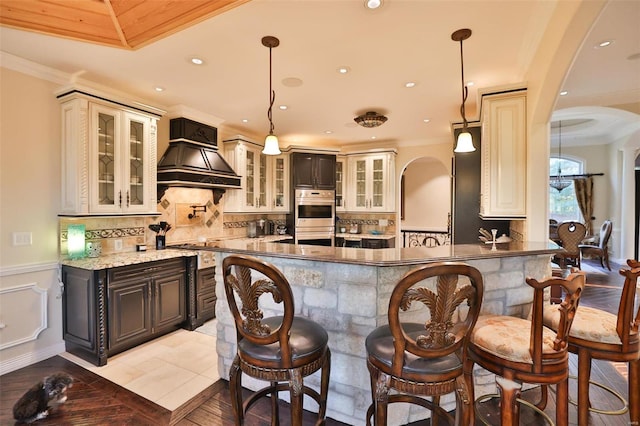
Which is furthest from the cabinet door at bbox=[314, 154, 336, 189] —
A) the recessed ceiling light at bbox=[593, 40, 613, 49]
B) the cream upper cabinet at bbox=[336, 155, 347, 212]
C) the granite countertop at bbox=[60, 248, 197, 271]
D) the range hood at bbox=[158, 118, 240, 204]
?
the recessed ceiling light at bbox=[593, 40, 613, 49]

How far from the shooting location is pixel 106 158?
3.22 metres

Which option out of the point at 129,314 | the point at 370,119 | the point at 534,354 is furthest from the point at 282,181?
the point at 534,354

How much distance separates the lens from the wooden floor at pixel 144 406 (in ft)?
6.66

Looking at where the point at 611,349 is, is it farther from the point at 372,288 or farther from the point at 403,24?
the point at 403,24

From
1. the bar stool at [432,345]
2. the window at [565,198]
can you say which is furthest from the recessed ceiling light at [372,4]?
the window at [565,198]

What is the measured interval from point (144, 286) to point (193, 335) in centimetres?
83

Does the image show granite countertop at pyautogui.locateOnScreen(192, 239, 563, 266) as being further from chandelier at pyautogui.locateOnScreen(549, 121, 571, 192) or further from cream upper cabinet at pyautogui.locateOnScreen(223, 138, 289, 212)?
chandelier at pyautogui.locateOnScreen(549, 121, 571, 192)

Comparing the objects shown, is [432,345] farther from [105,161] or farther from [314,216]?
[314,216]

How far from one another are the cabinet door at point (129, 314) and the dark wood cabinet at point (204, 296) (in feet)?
2.00

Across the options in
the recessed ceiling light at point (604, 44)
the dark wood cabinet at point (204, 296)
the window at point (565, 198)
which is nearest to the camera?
the recessed ceiling light at point (604, 44)

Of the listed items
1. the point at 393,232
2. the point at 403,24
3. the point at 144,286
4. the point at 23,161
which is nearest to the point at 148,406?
the point at 144,286

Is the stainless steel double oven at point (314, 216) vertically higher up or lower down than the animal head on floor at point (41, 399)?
higher up

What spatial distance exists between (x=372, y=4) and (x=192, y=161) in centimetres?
291

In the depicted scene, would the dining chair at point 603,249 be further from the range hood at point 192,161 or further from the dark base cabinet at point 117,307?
the dark base cabinet at point 117,307
